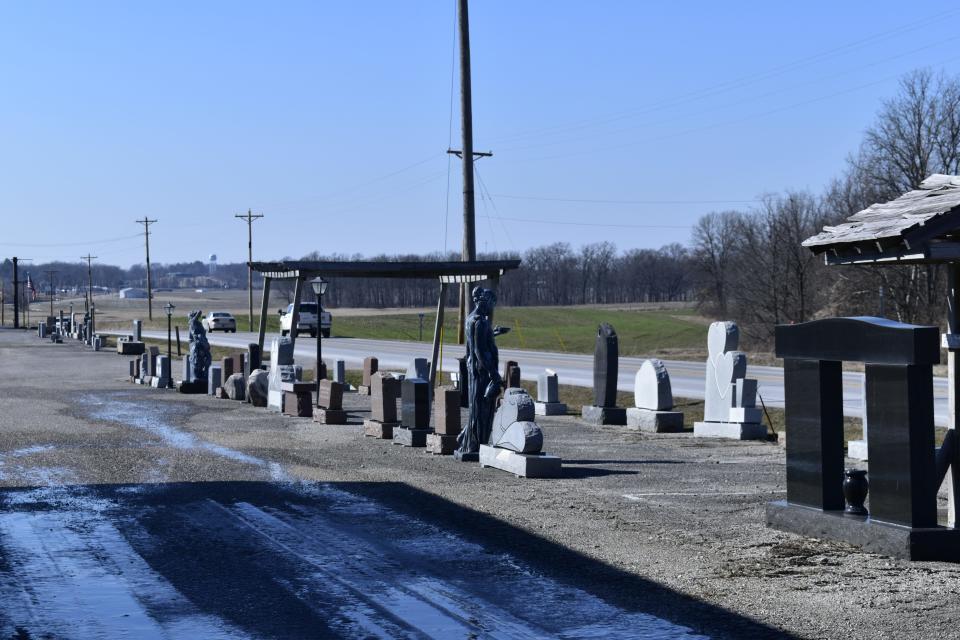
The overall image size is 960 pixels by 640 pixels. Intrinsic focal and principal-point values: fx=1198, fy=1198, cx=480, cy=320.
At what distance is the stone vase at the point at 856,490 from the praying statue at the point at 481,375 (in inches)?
256

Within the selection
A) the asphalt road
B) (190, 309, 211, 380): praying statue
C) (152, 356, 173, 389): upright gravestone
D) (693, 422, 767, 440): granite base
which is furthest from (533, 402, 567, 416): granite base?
(152, 356, 173, 389): upright gravestone

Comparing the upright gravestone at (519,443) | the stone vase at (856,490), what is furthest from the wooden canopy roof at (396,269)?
the stone vase at (856,490)

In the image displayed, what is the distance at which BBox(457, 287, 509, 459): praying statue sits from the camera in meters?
16.2

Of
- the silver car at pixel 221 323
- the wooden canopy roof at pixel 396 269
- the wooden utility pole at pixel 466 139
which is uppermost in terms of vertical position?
the wooden utility pole at pixel 466 139

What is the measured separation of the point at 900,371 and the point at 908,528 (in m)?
1.24

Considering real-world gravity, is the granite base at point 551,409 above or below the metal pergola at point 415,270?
below

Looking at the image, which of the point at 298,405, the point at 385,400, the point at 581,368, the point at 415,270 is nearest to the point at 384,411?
the point at 385,400

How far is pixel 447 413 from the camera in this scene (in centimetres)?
1742

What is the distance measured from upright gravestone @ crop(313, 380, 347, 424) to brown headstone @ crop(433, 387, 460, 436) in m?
4.60

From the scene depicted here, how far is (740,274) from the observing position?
238 feet

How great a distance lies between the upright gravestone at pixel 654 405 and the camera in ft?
68.3

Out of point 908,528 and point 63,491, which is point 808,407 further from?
point 63,491

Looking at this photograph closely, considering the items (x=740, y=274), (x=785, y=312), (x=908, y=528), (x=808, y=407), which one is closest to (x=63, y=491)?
(x=808, y=407)

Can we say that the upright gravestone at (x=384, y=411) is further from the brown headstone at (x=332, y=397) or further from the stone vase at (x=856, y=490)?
the stone vase at (x=856, y=490)
